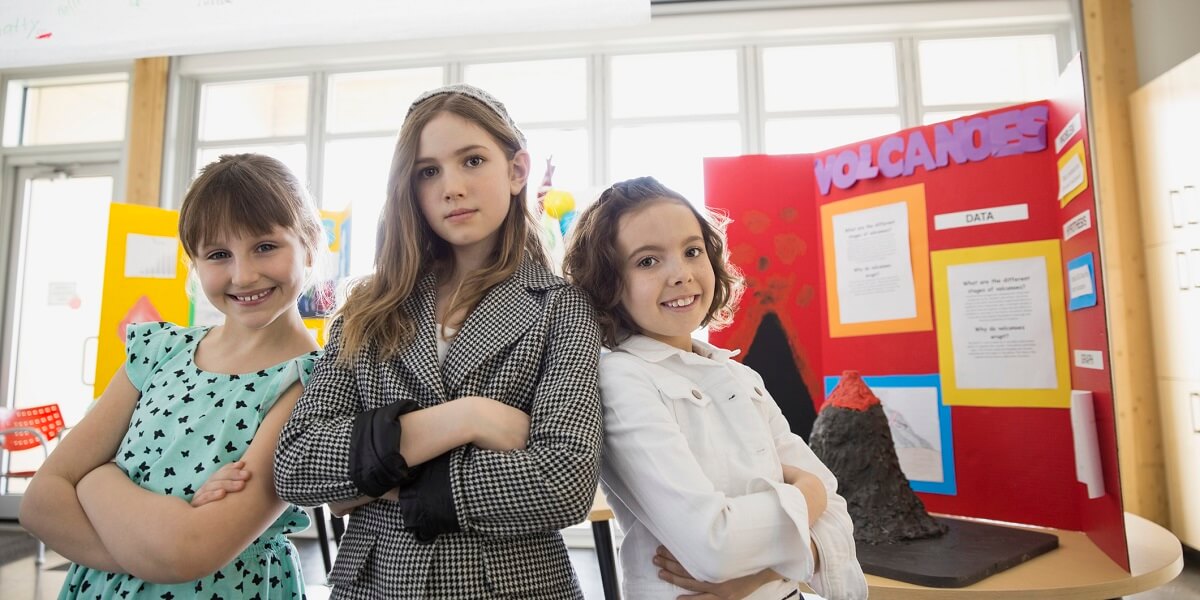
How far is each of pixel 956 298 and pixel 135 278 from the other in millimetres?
3869

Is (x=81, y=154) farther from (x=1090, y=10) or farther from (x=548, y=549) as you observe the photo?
(x=1090, y=10)

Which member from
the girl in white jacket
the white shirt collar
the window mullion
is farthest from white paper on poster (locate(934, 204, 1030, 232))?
the window mullion

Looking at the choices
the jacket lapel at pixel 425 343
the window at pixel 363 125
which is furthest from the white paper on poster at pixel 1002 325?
the window at pixel 363 125

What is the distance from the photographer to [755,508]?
2.99ft

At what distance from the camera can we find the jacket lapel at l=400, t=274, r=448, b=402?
3.20 ft

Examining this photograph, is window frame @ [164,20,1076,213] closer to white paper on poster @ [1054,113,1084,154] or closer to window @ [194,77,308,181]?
window @ [194,77,308,181]

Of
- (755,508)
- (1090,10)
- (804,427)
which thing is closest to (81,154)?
(804,427)

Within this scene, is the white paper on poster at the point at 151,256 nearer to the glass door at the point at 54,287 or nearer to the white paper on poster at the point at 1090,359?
the glass door at the point at 54,287

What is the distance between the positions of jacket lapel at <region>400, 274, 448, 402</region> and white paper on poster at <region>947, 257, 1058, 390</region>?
1.39 meters

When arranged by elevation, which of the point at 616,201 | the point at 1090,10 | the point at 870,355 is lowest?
the point at 870,355

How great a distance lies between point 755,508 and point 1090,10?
466cm

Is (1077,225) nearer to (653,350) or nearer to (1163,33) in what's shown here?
(653,350)

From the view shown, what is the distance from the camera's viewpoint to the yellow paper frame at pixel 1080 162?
1448mm

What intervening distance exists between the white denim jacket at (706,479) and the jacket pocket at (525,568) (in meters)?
0.14
